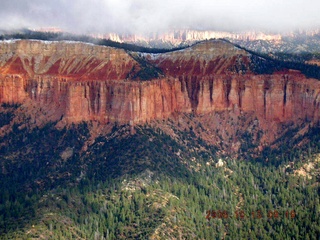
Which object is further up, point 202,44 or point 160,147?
point 202,44

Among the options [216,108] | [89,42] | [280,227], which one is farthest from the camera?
[89,42]

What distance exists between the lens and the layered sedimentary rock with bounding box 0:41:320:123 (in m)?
137

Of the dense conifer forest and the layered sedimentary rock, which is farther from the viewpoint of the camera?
the layered sedimentary rock

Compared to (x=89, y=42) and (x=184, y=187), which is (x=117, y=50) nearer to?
(x=89, y=42)

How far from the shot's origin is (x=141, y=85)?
135125 mm

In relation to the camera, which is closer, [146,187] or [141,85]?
[146,187]

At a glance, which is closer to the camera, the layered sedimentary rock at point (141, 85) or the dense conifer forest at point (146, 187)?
the dense conifer forest at point (146, 187)

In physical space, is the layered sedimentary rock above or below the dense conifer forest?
above

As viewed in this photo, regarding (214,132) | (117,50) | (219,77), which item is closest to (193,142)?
(214,132)

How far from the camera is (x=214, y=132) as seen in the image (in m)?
144

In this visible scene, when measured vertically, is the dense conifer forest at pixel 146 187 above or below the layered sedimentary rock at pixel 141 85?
below

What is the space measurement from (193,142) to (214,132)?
7672mm

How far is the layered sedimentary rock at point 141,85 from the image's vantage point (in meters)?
137

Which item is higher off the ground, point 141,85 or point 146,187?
point 141,85
